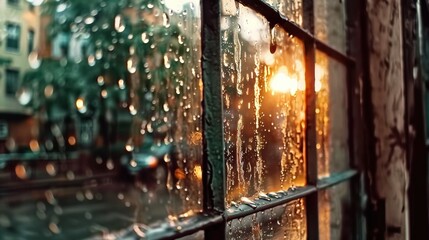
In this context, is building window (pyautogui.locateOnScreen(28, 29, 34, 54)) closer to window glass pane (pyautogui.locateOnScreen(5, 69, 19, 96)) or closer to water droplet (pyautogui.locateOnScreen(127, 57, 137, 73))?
window glass pane (pyautogui.locateOnScreen(5, 69, 19, 96))

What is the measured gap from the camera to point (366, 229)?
88.9 inches

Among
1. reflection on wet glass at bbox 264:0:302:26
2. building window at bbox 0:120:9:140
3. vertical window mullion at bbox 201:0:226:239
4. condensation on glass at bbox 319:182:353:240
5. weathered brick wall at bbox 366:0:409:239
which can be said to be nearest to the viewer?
building window at bbox 0:120:9:140

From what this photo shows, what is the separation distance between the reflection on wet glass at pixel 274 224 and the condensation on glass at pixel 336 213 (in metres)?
0.21

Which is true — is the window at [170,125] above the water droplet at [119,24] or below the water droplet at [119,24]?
below

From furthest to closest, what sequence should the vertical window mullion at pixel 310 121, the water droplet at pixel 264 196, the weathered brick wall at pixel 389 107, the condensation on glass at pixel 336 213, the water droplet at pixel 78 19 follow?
the weathered brick wall at pixel 389 107 < the condensation on glass at pixel 336 213 < the vertical window mullion at pixel 310 121 < the water droplet at pixel 264 196 < the water droplet at pixel 78 19

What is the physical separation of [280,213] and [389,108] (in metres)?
0.82

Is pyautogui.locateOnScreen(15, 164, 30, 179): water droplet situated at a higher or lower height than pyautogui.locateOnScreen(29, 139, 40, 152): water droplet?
lower

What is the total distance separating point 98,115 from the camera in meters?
0.78

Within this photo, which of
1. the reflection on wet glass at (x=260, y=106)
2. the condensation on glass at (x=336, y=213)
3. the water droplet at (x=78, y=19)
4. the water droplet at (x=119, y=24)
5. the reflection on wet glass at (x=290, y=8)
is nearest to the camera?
the water droplet at (x=78, y=19)

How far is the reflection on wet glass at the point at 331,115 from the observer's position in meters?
2.00

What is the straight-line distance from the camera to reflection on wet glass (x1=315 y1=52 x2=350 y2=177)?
78.9 inches

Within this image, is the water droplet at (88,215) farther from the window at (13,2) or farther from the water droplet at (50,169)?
the window at (13,2)

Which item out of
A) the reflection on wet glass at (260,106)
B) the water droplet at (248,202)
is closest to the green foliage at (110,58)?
the reflection on wet glass at (260,106)

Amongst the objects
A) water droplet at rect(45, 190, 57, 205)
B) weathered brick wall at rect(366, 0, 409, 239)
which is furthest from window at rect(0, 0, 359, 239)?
weathered brick wall at rect(366, 0, 409, 239)
